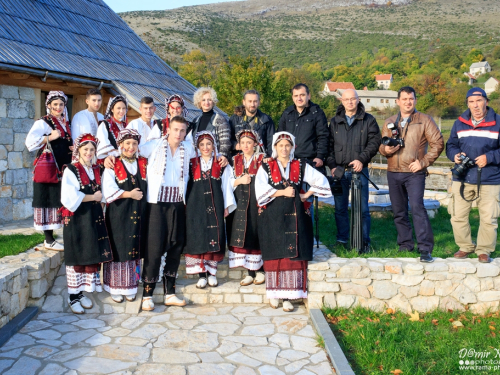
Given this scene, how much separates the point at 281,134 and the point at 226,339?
1998 mm

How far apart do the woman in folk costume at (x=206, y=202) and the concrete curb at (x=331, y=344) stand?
1.19 metres

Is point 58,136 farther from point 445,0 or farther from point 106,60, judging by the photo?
point 445,0

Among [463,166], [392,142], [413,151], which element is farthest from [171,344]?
[463,166]

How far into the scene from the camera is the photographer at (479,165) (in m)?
4.68

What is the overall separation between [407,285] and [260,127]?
7.68ft

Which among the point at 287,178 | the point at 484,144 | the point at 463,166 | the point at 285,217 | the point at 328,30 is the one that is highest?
the point at 328,30

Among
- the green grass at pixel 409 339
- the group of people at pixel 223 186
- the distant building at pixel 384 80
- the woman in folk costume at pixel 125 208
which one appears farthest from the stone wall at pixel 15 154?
the distant building at pixel 384 80

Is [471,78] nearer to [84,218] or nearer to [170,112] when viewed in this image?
[170,112]

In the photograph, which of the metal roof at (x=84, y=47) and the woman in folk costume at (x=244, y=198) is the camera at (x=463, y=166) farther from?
the metal roof at (x=84, y=47)

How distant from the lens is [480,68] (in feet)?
206

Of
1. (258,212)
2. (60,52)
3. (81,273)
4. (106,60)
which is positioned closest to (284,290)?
(258,212)

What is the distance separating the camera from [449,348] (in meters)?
3.72

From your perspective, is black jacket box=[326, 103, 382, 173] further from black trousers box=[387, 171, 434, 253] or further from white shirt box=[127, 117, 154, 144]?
white shirt box=[127, 117, 154, 144]

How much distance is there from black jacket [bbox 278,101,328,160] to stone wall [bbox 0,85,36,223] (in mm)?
4695
